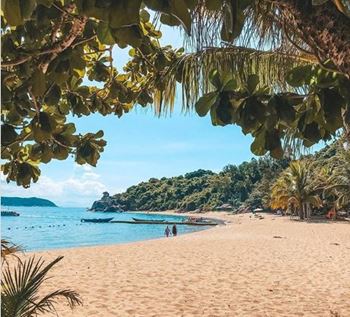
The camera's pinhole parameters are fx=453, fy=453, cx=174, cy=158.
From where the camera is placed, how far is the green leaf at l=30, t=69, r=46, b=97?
5.51 ft

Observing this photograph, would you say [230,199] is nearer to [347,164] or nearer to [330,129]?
[347,164]

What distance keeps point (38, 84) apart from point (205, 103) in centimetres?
63

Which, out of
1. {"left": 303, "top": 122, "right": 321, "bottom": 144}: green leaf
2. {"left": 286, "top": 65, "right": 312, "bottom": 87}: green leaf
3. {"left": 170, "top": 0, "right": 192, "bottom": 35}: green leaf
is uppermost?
{"left": 286, "top": 65, "right": 312, "bottom": 87}: green leaf

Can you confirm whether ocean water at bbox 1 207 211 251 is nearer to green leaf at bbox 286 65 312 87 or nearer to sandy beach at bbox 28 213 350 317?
sandy beach at bbox 28 213 350 317

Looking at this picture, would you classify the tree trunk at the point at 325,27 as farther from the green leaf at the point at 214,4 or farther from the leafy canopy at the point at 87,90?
the green leaf at the point at 214,4

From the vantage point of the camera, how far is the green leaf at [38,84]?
1680mm

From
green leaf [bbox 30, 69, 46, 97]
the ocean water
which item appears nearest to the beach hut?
the ocean water

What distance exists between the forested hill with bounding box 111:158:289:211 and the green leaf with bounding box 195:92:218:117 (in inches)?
2627

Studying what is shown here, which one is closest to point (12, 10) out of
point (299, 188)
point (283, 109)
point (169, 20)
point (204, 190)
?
point (169, 20)

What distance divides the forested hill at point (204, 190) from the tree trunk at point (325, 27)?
2628 inches

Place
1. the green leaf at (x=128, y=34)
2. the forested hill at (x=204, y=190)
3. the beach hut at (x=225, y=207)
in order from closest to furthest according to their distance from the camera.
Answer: the green leaf at (x=128, y=34) → the forested hill at (x=204, y=190) → the beach hut at (x=225, y=207)

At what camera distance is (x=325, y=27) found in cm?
143

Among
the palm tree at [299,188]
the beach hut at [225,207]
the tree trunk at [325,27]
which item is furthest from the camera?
the beach hut at [225,207]

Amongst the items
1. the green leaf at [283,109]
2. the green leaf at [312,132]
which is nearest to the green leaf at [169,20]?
the green leaf at [283,109]
